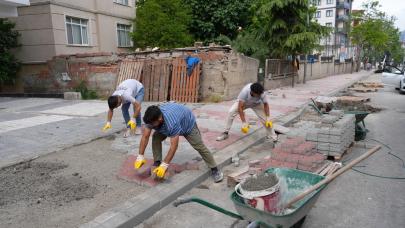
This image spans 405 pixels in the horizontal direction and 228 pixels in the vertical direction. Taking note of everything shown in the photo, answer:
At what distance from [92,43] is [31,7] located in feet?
10.3

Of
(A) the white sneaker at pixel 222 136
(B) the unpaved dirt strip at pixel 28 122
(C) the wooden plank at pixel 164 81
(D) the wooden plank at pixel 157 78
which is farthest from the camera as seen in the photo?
(D) the wooden plank at pixel 157 78

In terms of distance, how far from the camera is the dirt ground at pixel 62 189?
3617 mm

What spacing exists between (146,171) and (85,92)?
9.58 metres

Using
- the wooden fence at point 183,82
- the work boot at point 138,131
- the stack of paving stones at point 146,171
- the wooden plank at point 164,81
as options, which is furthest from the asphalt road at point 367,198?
the wooden plank at point 164,81

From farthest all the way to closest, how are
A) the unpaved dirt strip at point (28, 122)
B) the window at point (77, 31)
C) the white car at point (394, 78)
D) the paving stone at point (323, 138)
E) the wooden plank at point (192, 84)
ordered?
the white car at point (394, 78)
the window at point (77, 31)
the wooden plank at point (192, 84)
the unpaved dirt strip at point (28, 122)
the paving stone at point (323, 138)

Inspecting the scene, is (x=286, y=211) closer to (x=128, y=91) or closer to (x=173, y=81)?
(x=128, y=91)

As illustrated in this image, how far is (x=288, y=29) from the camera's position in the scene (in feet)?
56.7

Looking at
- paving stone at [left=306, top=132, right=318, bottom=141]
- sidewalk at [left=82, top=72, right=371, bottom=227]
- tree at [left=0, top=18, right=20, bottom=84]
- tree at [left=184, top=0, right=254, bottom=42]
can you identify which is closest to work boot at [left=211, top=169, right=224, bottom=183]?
sidewalk at [left=82, top=72, right=371, bottom=227]

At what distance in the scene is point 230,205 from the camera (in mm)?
4109

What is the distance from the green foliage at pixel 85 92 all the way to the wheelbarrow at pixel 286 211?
11046mm

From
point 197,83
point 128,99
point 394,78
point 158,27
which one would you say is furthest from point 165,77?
point 394,78

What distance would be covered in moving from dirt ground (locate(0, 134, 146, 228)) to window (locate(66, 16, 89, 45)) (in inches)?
420

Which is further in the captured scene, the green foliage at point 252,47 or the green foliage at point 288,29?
the green foliage at point 252,47

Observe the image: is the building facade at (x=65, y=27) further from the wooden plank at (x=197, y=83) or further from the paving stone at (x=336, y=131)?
the paving stone at (x=336, y=131)
